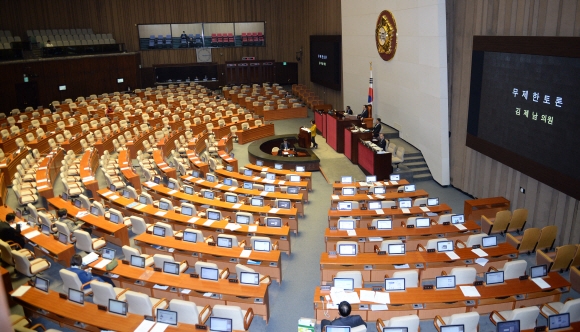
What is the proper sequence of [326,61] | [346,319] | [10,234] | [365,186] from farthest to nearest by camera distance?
[326,61]
[365,186]
[10,234]
[346,319]

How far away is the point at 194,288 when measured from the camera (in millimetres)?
8898

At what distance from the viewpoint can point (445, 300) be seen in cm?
837

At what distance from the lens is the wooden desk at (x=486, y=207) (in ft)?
43.3

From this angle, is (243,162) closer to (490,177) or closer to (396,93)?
(396,93)

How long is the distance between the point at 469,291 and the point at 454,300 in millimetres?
427

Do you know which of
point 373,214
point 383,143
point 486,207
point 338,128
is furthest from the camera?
point 338,128

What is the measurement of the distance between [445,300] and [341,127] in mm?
12537

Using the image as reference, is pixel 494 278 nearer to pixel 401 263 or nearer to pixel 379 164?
pixel 401 263

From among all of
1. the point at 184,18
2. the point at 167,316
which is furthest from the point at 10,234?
the point at 184,18

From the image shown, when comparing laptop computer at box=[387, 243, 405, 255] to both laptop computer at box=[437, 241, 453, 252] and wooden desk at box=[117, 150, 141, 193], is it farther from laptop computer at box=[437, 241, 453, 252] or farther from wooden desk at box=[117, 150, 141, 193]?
wooden desk at box=[117, 150, 141, 193]

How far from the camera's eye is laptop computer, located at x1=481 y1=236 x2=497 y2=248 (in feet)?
33.6

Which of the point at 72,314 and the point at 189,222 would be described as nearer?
the point at 72,314

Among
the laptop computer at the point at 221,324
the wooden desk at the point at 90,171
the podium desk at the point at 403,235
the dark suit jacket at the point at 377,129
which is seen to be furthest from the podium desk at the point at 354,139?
the laptop computer at the point at 221,324

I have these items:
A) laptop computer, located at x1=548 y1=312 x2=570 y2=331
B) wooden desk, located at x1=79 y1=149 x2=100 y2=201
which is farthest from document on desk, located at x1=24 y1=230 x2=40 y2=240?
laptop computer, located at x1=548 y1=312 x2=570 y2=331
